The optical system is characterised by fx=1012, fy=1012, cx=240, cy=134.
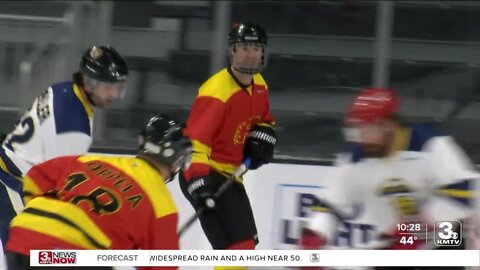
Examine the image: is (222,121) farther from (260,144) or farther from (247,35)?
(247,35)

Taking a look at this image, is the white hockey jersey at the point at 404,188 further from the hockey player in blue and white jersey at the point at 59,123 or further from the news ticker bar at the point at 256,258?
the hockey player in blue and white jersey at the point at 59,123

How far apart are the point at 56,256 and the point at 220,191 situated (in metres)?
1.46

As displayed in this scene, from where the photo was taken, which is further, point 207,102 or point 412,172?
point 207,102

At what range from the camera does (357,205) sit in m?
2.94

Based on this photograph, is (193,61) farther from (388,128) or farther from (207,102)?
(388,128)

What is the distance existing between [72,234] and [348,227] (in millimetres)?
1141

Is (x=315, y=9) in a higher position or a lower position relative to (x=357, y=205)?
higher

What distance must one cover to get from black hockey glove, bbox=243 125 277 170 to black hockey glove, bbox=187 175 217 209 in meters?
0.23

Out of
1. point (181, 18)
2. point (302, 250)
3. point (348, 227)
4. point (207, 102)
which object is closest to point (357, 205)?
point (302, 250)

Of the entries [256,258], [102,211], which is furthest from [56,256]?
[256,258]

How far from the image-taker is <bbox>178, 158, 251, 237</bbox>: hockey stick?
→ 12.8 ft

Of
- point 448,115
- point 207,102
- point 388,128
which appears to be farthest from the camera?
point 448,115

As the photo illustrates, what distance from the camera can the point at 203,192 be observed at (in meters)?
3.88

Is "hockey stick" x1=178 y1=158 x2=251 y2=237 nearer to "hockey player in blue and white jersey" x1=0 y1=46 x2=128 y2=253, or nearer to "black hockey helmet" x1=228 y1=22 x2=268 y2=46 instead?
"black hockey helmet" x1=228 y1=22 x2=268 y2=46
